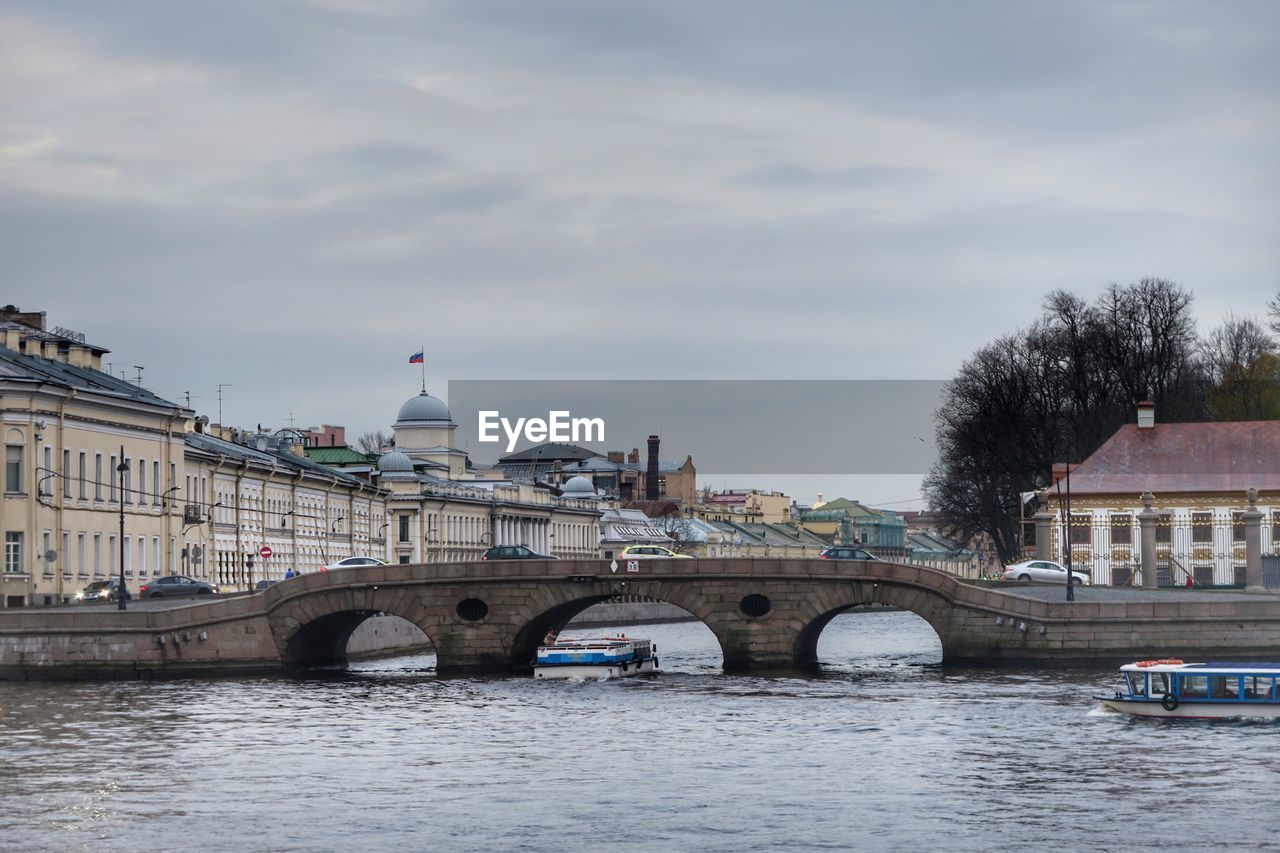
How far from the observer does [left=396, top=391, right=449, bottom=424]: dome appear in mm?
185375

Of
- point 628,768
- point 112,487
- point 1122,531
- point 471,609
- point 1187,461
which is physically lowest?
point 628,768

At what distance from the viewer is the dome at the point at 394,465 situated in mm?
158750

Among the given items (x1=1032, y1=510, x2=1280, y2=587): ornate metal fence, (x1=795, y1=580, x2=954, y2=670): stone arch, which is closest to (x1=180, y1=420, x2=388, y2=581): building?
(x1=795, y1=580, x2=954, y2=670): stone arch

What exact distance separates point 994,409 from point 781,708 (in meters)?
58.4

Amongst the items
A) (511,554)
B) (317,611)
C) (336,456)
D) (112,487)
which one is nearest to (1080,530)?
(511,554)

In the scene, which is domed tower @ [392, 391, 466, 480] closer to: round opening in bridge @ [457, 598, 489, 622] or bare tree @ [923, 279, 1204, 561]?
bare tree @ [923, 279, 1204, 561]

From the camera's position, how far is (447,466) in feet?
604

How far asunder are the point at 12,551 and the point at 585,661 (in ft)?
78.3

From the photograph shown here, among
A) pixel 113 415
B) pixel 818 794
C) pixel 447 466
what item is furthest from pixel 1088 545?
pixel 447 466

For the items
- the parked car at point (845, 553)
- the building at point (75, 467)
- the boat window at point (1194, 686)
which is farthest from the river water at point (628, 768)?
the parked car at point (845, 553)

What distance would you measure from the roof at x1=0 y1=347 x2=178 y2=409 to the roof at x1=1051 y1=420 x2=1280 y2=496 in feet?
135

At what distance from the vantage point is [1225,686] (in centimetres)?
6506

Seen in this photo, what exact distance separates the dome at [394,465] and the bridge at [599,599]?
71962mm

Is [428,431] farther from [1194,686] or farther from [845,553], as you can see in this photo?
[1194,686]
